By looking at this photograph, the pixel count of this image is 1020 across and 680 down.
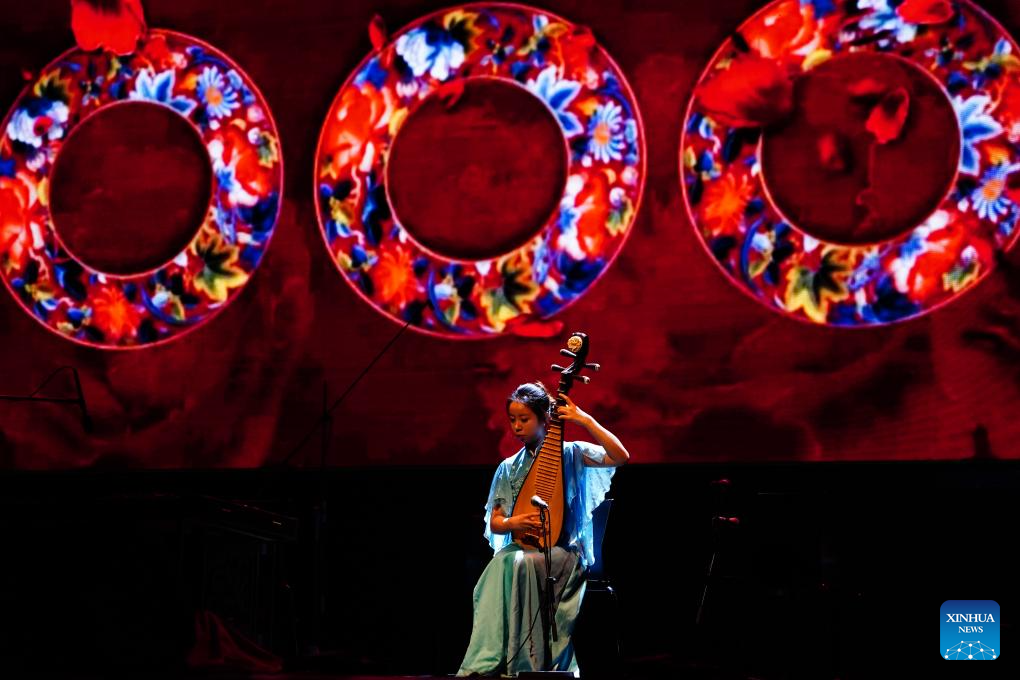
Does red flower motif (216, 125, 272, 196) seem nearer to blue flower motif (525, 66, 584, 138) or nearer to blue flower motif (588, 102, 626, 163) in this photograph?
blue flower motif (525, 66, 584, 138)

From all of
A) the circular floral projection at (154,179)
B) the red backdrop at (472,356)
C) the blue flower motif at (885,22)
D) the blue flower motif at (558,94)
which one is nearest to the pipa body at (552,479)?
the red backdrop at (472,356)

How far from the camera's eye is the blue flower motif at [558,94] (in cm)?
549

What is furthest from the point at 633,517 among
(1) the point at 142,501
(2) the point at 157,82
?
(2) the point at 157,82

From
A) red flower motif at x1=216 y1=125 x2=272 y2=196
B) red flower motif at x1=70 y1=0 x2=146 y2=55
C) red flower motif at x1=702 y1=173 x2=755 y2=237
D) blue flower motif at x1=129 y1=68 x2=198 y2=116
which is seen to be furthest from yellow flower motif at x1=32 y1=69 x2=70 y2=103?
red flower motif at x1=702 y1=173 x2=755 y2=237

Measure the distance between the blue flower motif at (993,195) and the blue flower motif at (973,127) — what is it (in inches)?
2.4

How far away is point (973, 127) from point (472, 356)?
7.07 feet

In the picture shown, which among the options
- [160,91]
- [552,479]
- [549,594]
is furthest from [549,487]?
[160,91]

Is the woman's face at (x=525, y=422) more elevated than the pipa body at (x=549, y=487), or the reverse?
the woman's face at (x=525, y=422)

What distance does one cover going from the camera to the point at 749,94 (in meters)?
5.28

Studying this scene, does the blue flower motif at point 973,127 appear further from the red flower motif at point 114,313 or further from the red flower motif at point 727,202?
the red flower motif at point 114,313

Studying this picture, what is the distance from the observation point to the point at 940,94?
16.6 ft

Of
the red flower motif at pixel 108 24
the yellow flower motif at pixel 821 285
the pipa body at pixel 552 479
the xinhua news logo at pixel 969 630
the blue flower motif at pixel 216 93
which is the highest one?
the red flower motif at pixel 108 24

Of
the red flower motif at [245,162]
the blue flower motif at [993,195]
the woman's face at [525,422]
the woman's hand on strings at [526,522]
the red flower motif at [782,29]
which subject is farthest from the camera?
the red flower motif at [245,162]

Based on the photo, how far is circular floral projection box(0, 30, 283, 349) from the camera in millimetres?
5855
